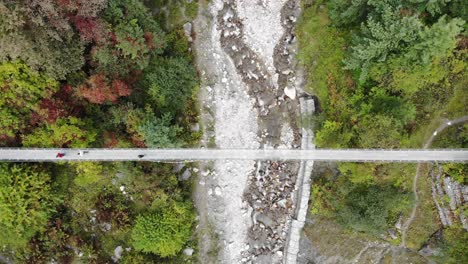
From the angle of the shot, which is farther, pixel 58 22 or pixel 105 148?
pixel 105 148

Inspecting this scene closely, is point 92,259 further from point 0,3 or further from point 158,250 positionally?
point 0,3

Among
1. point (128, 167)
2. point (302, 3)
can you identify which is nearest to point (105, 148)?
point (128, 167)

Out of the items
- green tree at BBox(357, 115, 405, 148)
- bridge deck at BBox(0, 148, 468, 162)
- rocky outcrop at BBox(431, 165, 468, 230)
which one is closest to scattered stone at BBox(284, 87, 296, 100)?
bridge deck at BBox(0, 148, 468, 162)

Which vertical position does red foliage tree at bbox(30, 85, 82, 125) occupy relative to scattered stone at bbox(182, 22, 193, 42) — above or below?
below

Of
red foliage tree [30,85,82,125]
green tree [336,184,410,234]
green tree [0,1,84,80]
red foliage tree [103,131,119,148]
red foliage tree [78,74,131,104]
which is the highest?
green tree [0,1,84,80]

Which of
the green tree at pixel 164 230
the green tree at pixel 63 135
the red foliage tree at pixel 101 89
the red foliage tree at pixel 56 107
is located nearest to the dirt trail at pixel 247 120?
the green tree at pixel 164 230

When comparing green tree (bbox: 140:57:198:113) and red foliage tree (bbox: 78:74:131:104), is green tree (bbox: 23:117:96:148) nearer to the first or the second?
red foliage tree (bbox: 78:74:131:104)
